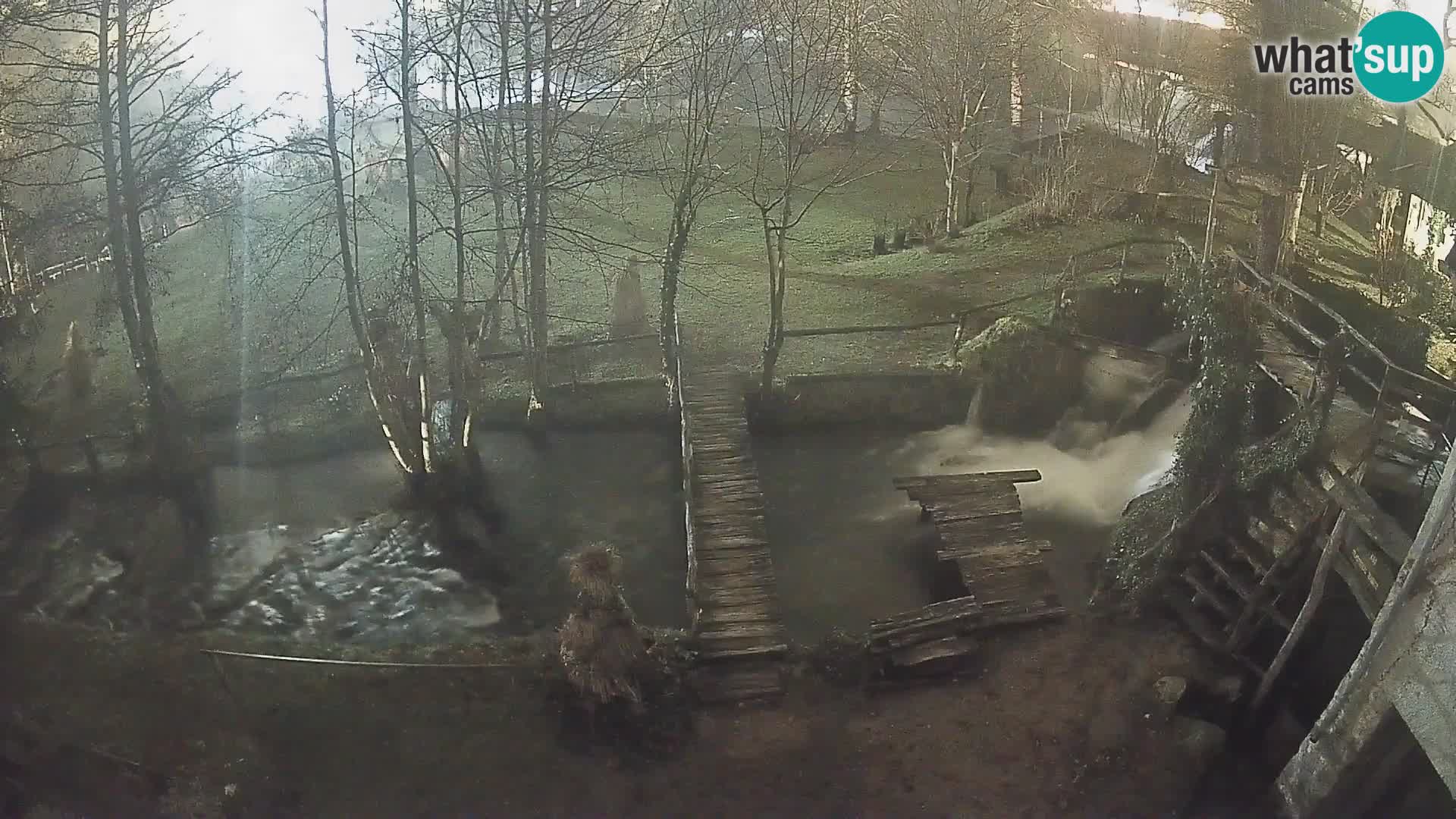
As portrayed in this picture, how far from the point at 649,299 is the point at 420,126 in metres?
4.60

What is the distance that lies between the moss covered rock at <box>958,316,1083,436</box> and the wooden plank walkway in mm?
3079

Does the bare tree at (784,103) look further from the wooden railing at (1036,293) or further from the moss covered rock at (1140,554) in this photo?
the moss covered rock at (1140,554)

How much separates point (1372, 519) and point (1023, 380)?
611cm

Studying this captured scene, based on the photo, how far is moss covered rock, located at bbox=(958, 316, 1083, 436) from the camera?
466 inches

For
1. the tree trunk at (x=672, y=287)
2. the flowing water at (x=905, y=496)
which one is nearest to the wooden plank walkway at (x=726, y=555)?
the tree trunk at (x=672, y=287)

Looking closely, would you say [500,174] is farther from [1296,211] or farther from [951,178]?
[1296,211]

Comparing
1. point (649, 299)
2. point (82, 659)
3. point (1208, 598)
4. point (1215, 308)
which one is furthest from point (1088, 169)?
point (82, 659)

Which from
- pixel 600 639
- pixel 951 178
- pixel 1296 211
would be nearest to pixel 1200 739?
pixel 600 639

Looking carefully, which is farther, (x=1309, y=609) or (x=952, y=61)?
(x=952, y=61)

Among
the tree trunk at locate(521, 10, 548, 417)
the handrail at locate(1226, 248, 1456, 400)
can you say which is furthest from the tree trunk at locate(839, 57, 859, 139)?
the handrail at locate(1226, 248, 1456, 400)

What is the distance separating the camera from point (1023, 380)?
12.0 m

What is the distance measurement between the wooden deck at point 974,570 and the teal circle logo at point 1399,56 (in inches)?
174

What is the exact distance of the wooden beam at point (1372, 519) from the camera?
228 inches

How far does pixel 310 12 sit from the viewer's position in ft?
31.1
